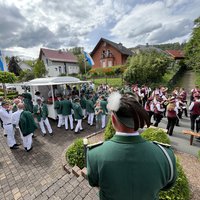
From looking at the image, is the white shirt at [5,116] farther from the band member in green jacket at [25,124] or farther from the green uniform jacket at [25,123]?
the green uniform jacket at [25,123]

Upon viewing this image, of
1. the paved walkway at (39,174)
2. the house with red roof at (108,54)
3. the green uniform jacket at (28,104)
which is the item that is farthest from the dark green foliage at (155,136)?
the house with red roof at (108,54)

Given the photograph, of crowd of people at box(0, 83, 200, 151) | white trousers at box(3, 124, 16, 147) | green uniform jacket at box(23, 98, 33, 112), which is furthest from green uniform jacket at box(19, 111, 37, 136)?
green uniform jacket at box(23, 98, 33, 112)

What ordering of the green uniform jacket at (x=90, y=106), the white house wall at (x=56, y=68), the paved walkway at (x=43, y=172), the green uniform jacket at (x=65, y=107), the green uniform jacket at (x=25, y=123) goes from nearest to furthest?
the paved walkway at (x=43, y=172)
the green uniform jacket at (x=25, y=123)
the green uniform jacket at (x=65, y=107)
the green uniform jacket at (x=90, y=106)
the white house wall at (x=56, y=68)

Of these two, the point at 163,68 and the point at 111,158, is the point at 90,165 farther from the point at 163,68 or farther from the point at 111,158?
the point at 163,68

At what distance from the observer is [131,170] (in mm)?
1187

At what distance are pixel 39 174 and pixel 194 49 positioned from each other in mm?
19981

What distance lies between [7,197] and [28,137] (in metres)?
2.37

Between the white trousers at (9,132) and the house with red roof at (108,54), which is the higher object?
the house with red roof at (108,54)

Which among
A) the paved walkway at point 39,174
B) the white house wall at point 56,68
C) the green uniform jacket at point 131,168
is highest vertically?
the white house wall at point 56,68

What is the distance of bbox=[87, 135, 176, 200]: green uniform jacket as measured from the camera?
1.18 meters

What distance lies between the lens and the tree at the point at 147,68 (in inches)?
629

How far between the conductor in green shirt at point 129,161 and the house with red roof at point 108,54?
110 feet

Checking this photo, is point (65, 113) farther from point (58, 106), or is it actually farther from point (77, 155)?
point (77, 155)

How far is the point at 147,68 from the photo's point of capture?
16234mm
